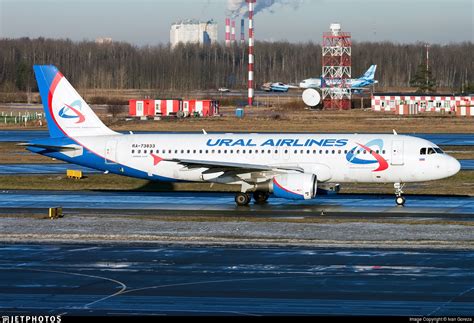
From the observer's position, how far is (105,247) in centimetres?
3469

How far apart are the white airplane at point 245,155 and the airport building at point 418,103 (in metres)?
90.9

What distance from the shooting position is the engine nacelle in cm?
4556

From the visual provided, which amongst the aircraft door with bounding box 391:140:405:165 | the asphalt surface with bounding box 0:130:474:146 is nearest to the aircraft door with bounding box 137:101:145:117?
the asphalt surface with bounding box 0:130:474:146

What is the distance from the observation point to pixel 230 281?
27.6 metres

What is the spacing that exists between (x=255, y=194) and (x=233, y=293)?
23.6 metres

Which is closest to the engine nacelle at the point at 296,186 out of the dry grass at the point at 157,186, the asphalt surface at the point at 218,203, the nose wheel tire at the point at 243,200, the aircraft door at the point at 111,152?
the asphalt surface at the point at 218,203

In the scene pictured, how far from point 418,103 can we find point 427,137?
180 ft

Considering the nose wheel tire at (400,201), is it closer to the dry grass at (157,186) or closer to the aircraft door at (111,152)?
the dry grass at (157,186)

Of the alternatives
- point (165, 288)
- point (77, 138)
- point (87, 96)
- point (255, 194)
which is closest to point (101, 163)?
point (77, 138)

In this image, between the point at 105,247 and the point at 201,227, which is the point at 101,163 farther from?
the point at 105,247

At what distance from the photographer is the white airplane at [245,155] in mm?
47781

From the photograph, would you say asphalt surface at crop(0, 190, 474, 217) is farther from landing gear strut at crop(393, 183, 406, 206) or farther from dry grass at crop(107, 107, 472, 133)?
dry grass at crop(107, 107, 472, 133)

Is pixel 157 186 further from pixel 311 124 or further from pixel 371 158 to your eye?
pixel 311 124

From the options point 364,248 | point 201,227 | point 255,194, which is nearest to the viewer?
point 364,248
